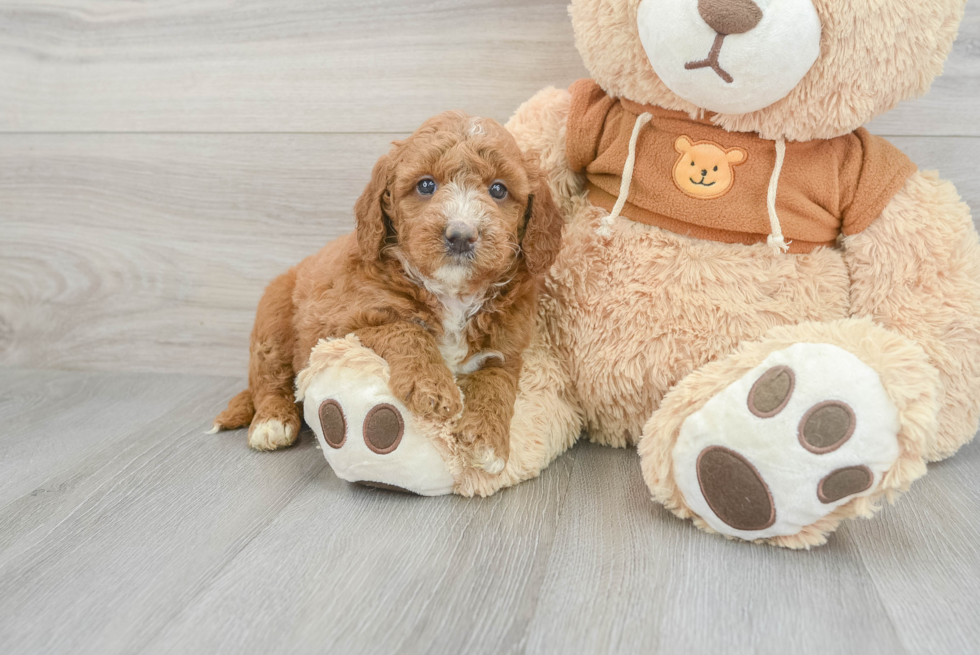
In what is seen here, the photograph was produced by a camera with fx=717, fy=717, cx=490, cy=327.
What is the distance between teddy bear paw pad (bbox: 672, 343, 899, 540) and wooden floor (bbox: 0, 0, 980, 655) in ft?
0.28

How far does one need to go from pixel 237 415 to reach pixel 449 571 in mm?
865

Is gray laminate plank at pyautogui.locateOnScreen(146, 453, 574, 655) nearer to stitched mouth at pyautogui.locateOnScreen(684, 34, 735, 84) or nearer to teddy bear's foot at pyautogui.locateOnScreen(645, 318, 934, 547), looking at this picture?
teddy bear's foot at pyautogui.locateOnScreen(645, 318, 934, 547)

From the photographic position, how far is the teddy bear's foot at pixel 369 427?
1.27 metres

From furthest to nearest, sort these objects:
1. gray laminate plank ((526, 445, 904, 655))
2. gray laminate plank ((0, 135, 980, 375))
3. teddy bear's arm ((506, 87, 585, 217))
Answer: gray laminate plank ((0, 135, 980, 375)), teddy bear's arm ((506, 87, 585, 217)), gray laminate plank ((526, 445, 904, 655))

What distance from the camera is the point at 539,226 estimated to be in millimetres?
1364

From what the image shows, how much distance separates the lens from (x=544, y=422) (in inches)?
57.9

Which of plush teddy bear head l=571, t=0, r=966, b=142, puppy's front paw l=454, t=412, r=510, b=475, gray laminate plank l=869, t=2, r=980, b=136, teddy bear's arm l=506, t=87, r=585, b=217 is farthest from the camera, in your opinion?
gray laminate plank l=869, t=2, r=980, b=136

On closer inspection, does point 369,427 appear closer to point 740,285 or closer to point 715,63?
point 740,285

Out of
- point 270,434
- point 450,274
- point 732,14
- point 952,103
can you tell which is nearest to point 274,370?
point 270,434

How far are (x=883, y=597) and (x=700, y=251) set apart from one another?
0.67 meters

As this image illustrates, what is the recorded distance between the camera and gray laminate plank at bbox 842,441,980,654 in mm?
971

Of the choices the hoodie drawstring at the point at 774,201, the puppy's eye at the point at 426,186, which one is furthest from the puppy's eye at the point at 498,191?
the hoodie drawstring at the point at 774,201

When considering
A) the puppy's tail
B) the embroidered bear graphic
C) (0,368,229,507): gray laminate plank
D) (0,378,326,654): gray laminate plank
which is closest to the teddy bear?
the embroidered bear graphic

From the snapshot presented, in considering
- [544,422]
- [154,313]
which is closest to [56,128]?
[154,313]
